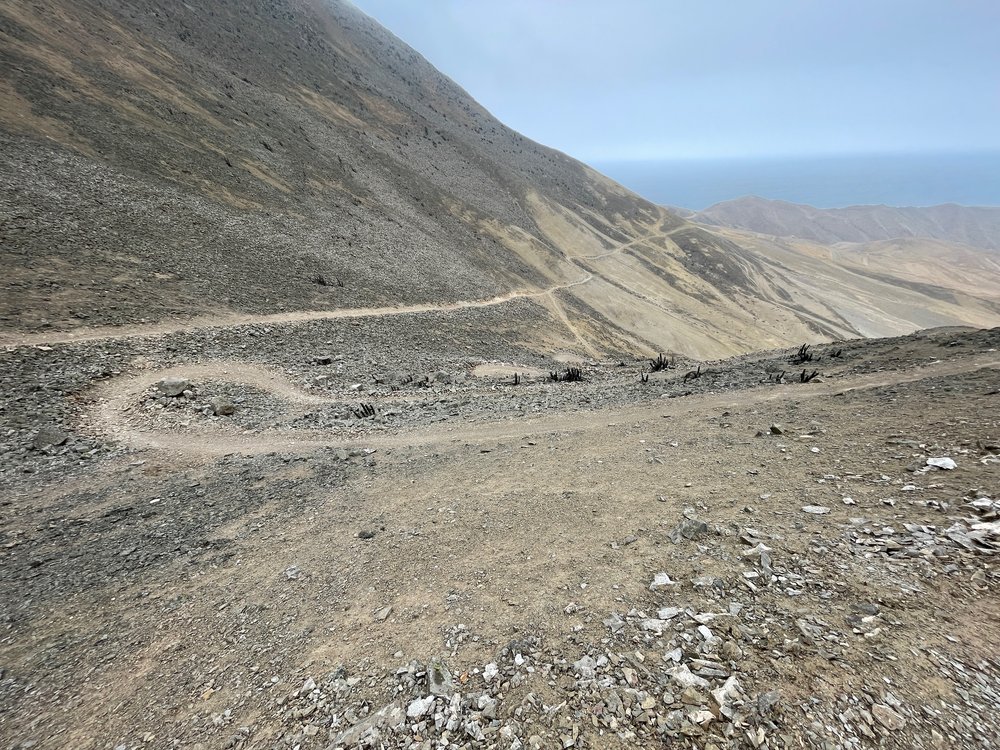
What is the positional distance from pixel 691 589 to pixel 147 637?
30.0 feet

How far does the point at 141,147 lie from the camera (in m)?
33.1

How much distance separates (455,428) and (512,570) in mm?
9341

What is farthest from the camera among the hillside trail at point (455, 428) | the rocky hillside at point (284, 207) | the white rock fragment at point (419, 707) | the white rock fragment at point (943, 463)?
the rocky hillside at point (284, 207)

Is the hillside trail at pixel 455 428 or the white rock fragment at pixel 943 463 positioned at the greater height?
the white rock fragment at pixel 943 463

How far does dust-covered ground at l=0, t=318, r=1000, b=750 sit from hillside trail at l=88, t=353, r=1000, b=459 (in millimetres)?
146

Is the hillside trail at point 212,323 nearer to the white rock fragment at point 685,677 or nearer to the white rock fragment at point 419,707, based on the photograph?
the white rock fragment at point 419,707

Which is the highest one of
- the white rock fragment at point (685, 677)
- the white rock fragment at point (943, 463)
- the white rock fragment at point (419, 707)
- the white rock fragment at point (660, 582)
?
the white rock fragment at point (943, 463)

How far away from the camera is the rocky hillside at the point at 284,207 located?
82.7ft

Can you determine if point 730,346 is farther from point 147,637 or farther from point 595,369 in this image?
point 147,637

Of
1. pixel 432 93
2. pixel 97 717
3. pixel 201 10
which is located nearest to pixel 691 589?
pixel 97 717

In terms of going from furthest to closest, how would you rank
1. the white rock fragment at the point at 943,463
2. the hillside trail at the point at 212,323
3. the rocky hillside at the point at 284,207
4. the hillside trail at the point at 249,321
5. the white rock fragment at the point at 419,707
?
1. the rocky hillside at the point at 284,207
2. the hillside trail at the point at 249,321
3. the hillside trail at the point at 212,323
4. the white rock fragment at the point at 943,463
5. the white rock fragment at the point at 419,707

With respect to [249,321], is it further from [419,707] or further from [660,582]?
[660,582]

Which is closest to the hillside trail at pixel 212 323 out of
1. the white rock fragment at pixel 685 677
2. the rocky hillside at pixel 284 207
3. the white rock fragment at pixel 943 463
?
the rocky hillside at pixel 284 207

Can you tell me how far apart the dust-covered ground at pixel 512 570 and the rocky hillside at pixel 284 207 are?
10.7 meters
